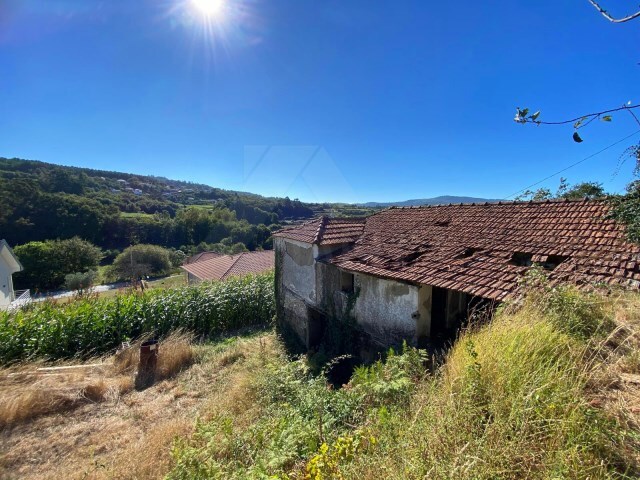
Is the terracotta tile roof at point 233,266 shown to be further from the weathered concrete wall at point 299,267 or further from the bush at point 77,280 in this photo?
the bush at point 77,280

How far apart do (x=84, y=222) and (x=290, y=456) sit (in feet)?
215

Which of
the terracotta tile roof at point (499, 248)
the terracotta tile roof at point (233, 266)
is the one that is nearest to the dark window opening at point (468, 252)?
the terracotta tile roof at point (499, 248)

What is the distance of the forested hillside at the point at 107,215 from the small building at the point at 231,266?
83.9 feet

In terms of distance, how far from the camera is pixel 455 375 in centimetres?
312

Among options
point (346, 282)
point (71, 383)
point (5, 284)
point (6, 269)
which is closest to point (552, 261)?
point (346, 282)

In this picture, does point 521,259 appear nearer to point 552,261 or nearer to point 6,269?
point 552,261

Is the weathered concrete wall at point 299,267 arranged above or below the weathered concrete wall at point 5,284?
above

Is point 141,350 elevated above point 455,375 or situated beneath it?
situated beneath

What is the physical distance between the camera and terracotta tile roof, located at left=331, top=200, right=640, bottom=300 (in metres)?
5.60

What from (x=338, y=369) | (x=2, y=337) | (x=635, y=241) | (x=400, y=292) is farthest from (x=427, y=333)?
(x=2, y=337)

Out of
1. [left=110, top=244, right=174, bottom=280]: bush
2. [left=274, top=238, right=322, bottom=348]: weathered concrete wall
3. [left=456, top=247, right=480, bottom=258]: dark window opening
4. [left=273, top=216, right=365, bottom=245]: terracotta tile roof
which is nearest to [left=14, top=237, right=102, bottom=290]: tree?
[left=110, top=244, right=174, bottom=280]: bush

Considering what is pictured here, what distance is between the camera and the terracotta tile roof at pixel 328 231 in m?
10.3

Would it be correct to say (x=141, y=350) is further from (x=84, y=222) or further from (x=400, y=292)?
(x=84, y=222)

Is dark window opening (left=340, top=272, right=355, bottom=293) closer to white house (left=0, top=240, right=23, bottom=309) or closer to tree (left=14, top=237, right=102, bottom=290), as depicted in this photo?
white house (left=0, top=240, right=23, bottom=309)
